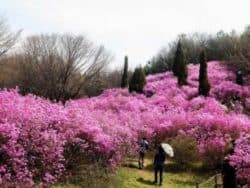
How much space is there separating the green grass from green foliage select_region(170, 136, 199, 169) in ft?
1.10

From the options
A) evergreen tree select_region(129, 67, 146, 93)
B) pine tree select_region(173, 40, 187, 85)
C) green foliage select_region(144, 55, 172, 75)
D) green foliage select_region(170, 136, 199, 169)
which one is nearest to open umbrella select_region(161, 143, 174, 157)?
green foliage select_region(170, 136, 199, 169)

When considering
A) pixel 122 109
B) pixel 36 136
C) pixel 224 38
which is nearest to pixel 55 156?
pixel 36 136

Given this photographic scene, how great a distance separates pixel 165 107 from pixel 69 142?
62.4ft

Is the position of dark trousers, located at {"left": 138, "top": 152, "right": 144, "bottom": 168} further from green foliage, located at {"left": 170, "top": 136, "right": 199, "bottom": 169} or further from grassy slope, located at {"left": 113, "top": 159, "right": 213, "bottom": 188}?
green foliage, located at {"left": 170, "top": 136, "right": 199, "bottom": 169}

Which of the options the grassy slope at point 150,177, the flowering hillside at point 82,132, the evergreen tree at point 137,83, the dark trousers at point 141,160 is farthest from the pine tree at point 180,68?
the dark trousers at point 141,160

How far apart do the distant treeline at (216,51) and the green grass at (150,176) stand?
22.6 meters

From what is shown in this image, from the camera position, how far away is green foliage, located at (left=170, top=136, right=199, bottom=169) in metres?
26.5

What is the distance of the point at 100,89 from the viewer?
59.6 metres

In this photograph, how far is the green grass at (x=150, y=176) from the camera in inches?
850

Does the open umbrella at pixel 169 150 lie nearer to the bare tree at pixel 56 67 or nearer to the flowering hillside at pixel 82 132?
the flowering hillside at pixel 82 132

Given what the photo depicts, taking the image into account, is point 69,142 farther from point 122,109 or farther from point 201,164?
point 122,109

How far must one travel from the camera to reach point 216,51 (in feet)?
213

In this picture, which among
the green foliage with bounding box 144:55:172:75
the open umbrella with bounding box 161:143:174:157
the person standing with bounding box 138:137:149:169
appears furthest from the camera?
the green foliage with bounding box 144:55:172:75

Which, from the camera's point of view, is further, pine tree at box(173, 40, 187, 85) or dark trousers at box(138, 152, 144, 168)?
pine tree at box(173, 40, 187, 85)
